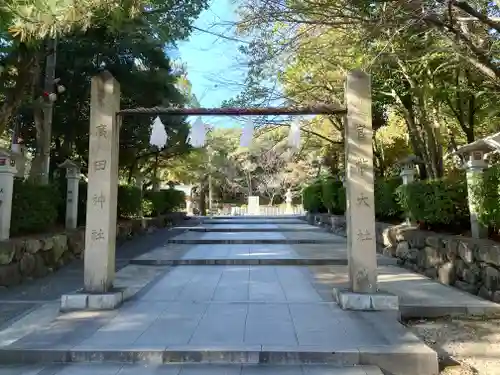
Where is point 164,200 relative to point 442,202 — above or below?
above

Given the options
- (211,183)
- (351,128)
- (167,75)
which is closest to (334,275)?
(351,128)

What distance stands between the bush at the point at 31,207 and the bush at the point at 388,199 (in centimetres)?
824

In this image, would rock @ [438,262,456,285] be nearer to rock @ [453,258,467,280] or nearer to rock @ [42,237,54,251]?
rock @ [453,258,467,280]

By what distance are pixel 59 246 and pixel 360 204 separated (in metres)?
6.35

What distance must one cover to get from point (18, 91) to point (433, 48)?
752 centimetres

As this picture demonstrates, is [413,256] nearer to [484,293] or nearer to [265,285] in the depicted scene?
[484,293]

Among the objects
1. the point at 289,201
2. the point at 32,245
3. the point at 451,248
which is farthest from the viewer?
the point at 289,201

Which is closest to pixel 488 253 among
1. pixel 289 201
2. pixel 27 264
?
pixel 27 264

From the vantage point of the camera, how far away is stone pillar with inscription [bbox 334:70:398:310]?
5120 millimetres

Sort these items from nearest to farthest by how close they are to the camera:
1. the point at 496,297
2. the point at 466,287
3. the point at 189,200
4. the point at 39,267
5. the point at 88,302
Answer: the point at 88,302 < the point at 496,297 < the point at 466,287 < the point at 39,267 < the point at 189,200

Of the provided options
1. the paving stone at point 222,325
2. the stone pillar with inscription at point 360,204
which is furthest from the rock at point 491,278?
the paving stone at point 222,325

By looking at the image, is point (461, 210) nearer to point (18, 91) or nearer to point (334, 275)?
point (334, 275)

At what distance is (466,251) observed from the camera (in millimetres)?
6348

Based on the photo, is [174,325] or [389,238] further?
[389,238]
